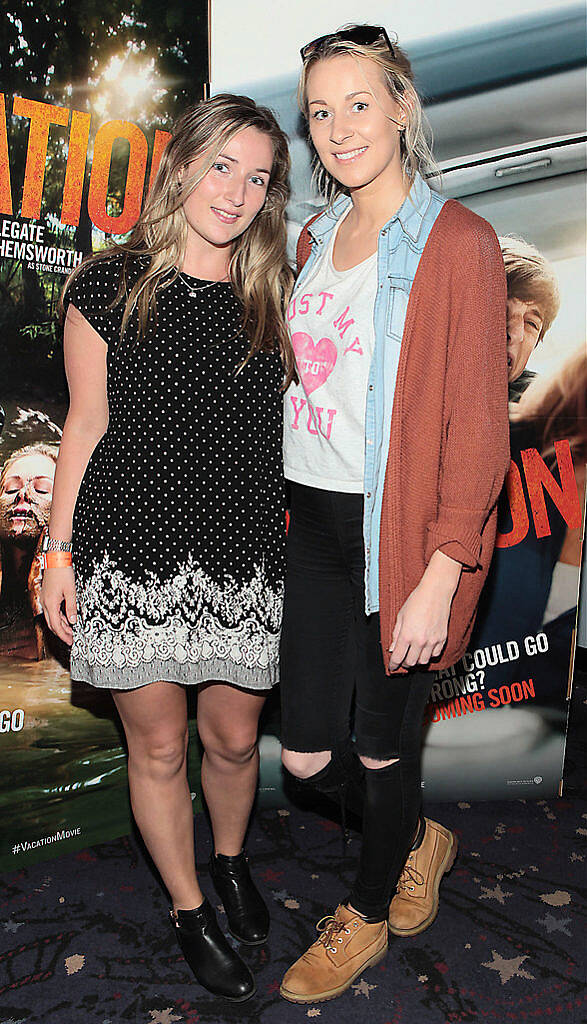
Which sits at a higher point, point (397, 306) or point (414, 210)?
point (414, 210)

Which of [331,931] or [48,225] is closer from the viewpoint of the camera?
[331,931]

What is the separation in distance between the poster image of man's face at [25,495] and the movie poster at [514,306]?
2.88ft

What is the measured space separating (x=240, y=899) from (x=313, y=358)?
1.24 meters

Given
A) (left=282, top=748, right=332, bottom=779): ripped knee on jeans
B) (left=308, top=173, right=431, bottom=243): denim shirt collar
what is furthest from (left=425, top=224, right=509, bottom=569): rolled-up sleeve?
(left=282, top=748, right=332, bottom=779): ripped knee on jeans

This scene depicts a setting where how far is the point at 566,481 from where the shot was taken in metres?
2.44

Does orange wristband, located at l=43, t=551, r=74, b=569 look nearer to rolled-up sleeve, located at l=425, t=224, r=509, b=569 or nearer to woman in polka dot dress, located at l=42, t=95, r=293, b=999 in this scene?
woman in polka dot dress, located at l=42, t=95, r=293, b=999

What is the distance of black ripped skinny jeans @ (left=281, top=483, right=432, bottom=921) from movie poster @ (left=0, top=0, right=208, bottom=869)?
0.74m

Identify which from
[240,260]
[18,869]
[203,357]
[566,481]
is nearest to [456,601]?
[203,357]

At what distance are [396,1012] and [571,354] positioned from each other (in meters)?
1.64

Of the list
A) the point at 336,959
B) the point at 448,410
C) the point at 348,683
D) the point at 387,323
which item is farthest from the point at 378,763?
the point at 387,323

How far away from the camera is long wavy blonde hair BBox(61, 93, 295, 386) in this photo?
5.39ft

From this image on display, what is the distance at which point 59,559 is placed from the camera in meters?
1.75

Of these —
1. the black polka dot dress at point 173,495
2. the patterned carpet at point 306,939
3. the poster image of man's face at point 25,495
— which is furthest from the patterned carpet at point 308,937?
the poster image of man's face at point 25,495

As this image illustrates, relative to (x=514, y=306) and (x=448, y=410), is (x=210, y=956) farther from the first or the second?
(x=514, y=306)
